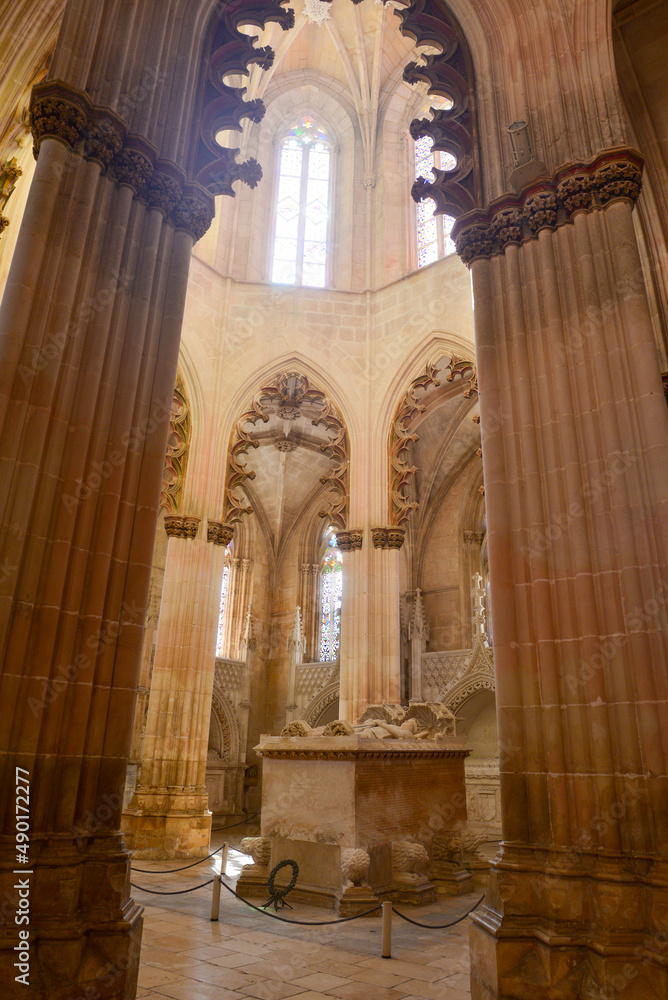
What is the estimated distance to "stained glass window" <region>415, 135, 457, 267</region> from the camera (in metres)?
14.5

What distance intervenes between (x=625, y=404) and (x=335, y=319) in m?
9.93

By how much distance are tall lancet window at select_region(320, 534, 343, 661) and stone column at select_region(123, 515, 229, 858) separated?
29.2ft

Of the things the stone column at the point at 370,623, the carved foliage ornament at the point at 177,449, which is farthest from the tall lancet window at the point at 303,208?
the stone column at the point at 370,623

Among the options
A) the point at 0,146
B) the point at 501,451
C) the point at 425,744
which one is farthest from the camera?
the point at 0,146

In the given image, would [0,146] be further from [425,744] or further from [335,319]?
[425,744]

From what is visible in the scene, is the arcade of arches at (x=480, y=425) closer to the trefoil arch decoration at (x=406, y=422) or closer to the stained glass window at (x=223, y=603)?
the trefoil arch decoration at (x=406, y=422)

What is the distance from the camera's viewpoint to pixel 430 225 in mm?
14938

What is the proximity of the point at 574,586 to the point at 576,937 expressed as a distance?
2055 millimetres

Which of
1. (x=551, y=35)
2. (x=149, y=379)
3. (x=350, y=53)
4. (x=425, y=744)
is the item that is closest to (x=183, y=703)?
(x=425, y=744)

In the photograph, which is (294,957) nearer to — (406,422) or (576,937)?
(576,937)

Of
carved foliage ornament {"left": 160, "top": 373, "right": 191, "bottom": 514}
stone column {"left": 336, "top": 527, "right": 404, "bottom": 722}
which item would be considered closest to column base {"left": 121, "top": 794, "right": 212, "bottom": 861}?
stone column {"left": 336, "top": 527, "right": 404, "bottom": 722}

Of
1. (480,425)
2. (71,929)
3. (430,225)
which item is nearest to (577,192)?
(480,425)

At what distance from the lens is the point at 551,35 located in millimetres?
6461

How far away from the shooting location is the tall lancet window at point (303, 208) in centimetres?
1522
